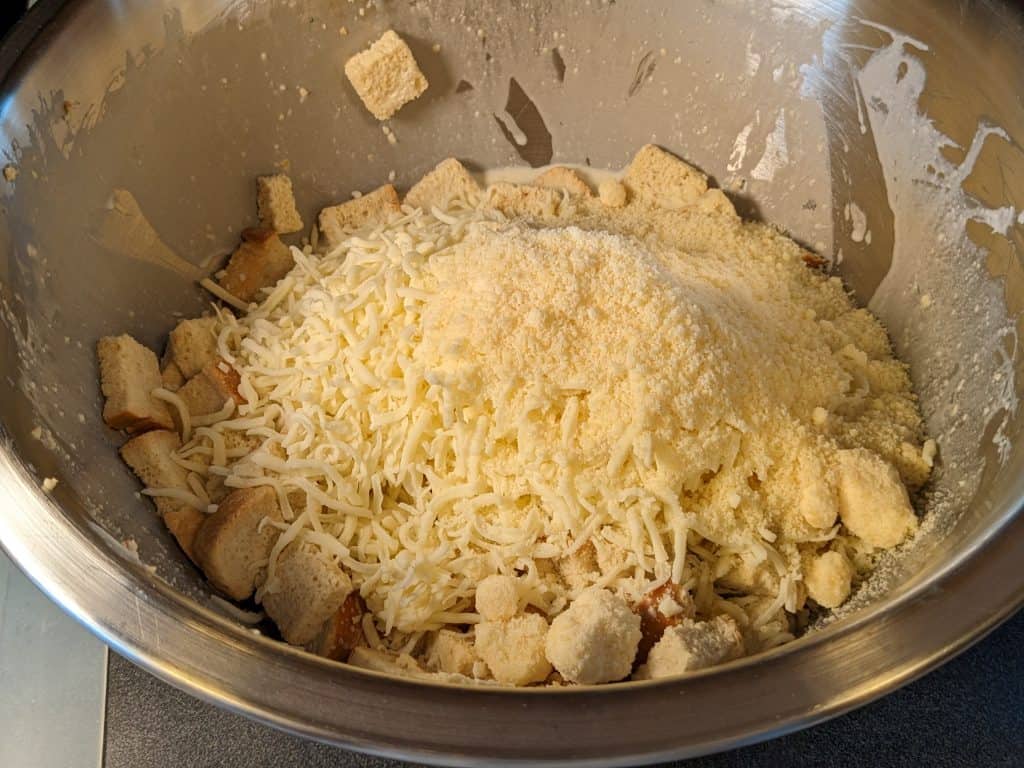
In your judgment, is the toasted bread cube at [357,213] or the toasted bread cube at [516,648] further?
the toasted bread cube at [357,213]

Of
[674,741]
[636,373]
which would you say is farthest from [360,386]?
[674,741]

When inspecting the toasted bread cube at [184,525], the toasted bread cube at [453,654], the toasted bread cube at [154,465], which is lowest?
the toasted bread cube at [453,654]

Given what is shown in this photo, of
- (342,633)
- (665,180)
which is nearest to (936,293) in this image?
(665,180)

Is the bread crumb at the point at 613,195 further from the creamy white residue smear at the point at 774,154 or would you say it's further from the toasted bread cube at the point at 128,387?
the toasted bread cube at the point at 128,387

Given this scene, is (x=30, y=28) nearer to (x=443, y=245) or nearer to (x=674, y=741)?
(x=443, y=245)

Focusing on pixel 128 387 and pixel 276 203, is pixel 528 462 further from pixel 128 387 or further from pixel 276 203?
pixel 276 203

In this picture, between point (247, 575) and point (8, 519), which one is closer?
point (8, 519)

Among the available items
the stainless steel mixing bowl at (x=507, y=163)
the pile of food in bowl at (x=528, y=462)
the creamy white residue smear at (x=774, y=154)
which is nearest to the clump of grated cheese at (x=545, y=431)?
the pile of food in bowl at (x=528, y=462)

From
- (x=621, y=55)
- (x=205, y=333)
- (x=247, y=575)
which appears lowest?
(x=247, y=575)
